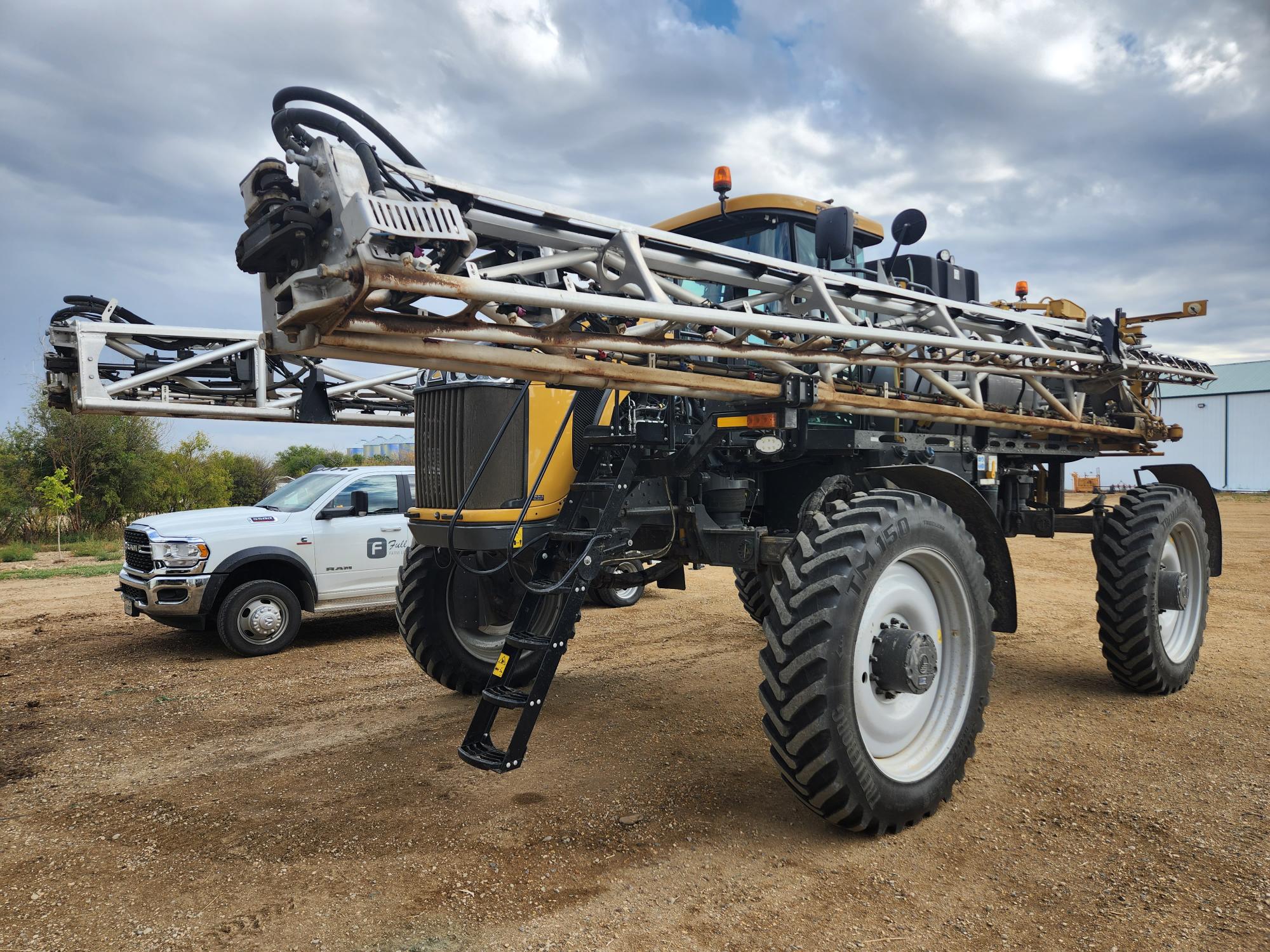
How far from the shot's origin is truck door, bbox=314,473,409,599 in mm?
8305

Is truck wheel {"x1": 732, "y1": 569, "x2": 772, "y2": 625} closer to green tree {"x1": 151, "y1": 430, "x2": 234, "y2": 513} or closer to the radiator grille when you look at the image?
the radiator grille

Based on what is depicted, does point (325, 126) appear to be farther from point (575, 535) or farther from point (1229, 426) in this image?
point (1229, 426)

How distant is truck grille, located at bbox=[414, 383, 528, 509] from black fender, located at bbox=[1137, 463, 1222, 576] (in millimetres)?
5339

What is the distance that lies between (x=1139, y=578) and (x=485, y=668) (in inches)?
170

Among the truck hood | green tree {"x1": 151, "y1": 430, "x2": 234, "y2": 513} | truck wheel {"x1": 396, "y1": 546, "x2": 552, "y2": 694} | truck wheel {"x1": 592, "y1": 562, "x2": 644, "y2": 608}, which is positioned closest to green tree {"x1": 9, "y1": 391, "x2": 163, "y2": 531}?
green tree {"x1": 151, "y1": 430, "x2": 234, "y2": 513}

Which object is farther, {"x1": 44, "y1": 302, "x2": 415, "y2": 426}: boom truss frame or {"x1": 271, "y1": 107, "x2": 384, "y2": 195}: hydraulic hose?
{"x1": 44, "y1": 302, "x2": 415, "y2": 426}: boom truss frame

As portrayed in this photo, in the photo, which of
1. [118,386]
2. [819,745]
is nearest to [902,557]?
[819,745]

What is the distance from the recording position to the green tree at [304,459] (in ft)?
95.6

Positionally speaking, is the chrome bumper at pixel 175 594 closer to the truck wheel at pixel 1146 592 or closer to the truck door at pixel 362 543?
the truck door at pixel 362 543

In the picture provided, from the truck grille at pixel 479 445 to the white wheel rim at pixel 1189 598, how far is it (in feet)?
15.7

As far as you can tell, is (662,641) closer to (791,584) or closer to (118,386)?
(791,584)

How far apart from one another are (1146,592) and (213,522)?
7871mm

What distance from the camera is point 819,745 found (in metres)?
3.31

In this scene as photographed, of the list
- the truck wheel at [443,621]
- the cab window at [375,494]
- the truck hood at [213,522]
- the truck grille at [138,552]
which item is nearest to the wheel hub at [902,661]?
the truck wheel at [443,621]
